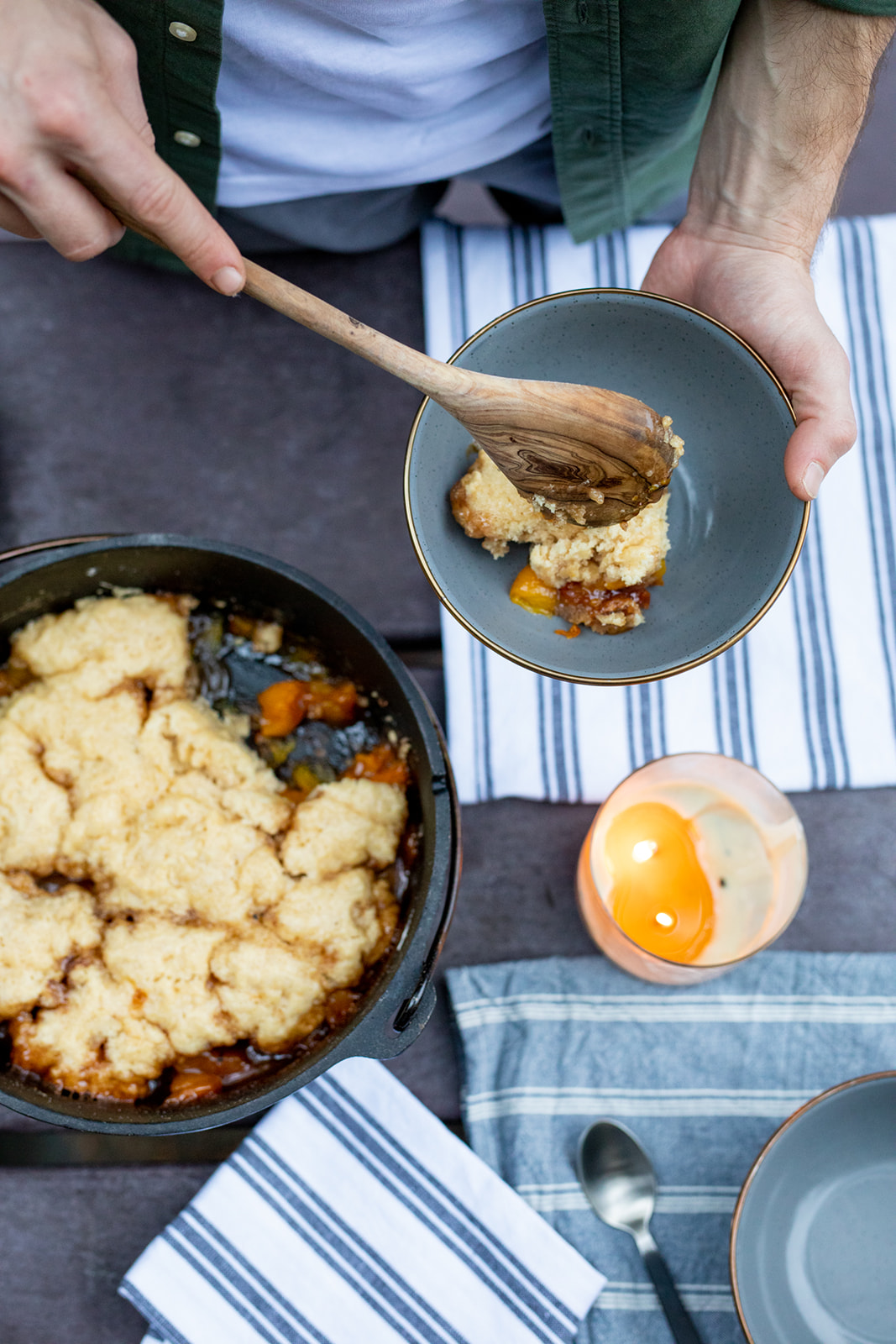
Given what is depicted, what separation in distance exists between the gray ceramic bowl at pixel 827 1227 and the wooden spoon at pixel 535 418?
33.5 inches

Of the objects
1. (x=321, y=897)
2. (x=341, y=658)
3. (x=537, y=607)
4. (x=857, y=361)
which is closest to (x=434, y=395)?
(x=537, y=607)

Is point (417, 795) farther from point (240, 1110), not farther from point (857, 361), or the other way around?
point (857, 361)

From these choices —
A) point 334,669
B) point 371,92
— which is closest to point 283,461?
point 334,669

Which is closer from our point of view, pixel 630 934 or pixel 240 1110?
pixel 240 1110

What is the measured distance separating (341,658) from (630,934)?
568 mm

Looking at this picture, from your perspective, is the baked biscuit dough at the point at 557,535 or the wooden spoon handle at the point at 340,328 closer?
the wooden spoon handle at the point at 340,328

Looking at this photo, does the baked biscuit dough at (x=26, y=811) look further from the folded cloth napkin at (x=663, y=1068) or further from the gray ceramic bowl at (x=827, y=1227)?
the gray ceramic bowl at (x=827, y=1227)

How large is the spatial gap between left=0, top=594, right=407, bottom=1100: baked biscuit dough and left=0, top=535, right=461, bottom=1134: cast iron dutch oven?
5 cm

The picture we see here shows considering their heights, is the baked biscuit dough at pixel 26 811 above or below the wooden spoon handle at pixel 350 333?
below

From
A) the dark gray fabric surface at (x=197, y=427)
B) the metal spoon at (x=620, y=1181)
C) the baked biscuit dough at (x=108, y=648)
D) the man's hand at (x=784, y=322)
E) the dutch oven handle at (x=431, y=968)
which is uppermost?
the man's hand at (x=784, y=322)

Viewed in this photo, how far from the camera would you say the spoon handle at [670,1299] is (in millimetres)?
1293

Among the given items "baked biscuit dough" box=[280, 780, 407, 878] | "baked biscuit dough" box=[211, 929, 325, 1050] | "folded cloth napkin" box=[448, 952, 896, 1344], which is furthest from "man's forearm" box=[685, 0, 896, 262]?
"baked biscuit dough" box=[211, 929, 325, 1050]

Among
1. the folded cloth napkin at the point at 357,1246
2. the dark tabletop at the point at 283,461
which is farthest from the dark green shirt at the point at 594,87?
the folded cloth napkin at the point at 357,1246

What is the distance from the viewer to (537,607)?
4.02ft
